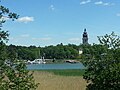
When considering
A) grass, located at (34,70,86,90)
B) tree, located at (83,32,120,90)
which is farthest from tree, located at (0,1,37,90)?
grass, located at (34,70,86,90)

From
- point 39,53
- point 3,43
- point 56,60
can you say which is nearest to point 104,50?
point 3,43

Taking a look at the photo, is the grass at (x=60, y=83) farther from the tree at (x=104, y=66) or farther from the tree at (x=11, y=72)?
the tree at (x=11, y=72)

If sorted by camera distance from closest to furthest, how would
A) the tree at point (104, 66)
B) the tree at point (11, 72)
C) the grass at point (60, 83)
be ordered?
1. the tree at point (11, 72)
2. the tree at point (104, 66)
3. the grass at point (60, 83)

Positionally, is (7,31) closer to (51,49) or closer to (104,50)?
(104,50)

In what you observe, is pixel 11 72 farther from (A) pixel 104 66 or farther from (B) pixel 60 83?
(B) pixel 60 83

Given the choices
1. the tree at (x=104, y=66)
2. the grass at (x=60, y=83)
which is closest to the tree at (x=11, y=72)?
the tree at (x=104, y=66)

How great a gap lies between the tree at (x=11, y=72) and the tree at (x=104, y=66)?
1.97 meters

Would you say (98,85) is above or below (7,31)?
below

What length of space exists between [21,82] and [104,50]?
2827 mm

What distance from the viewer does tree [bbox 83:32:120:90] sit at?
→ 338 inches

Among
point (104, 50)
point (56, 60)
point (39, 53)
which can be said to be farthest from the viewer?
point (56, 60)

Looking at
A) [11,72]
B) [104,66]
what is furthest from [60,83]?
[11,72]

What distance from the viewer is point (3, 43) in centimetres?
678

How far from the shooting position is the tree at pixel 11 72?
673 cm
